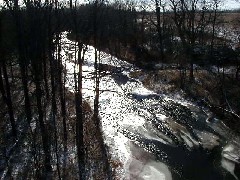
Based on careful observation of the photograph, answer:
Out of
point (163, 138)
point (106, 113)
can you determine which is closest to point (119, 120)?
point (106, 113)

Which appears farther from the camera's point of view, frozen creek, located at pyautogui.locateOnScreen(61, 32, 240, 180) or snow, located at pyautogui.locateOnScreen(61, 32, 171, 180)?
frozen creek, located at pyautogui.locateOnScreen(61, 32, 240, 180)

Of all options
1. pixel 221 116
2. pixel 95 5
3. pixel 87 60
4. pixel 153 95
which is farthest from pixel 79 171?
pixel 87 60

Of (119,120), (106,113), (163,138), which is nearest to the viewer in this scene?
(163,138)

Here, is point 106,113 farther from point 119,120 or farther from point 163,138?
point 163,138

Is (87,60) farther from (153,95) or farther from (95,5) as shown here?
(95,5)

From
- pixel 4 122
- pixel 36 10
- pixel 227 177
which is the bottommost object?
pixel 227 177
